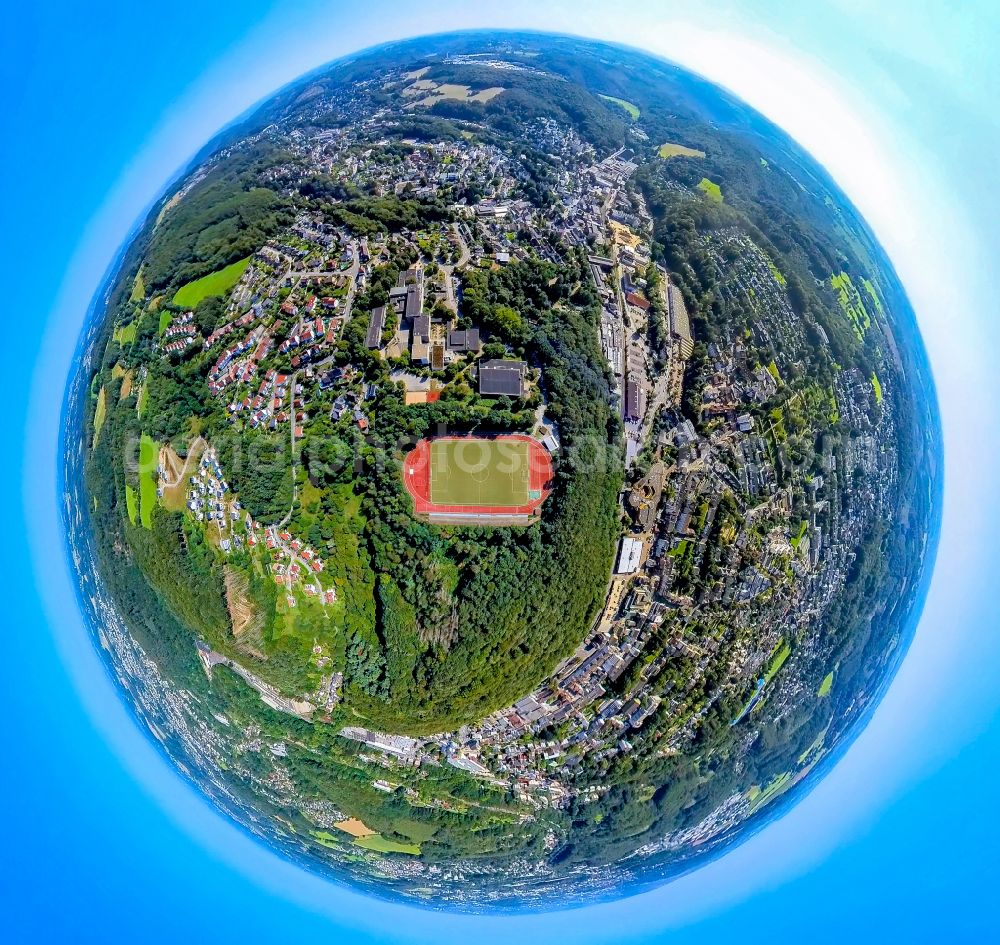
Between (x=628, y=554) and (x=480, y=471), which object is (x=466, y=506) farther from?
(x=628, y=554)

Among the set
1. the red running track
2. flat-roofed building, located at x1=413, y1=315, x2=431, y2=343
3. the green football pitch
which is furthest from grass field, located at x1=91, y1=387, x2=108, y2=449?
the green football pitch

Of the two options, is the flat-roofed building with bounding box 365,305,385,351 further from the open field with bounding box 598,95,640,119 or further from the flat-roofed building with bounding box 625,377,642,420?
the open field with bounding box 598,95,640,119

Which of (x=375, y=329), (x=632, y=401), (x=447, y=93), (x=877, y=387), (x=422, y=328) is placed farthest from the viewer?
(x=447, y=93)

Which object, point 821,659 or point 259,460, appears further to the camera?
point 821,659

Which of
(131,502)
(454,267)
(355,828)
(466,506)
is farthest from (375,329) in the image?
(355,828)

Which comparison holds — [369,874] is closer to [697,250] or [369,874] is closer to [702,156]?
[697,250]

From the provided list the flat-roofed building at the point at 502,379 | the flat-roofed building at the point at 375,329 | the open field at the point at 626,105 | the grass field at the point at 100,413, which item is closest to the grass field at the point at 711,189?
the open field at the point at 626,105

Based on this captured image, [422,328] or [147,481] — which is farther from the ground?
[422,328]

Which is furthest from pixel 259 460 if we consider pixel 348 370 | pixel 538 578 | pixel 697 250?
pixel 697 250
